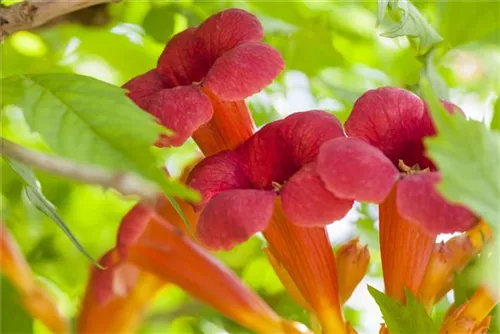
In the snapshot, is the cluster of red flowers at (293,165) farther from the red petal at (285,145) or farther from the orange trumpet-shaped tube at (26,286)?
the orange trumpet-shaped tube at (26,286)

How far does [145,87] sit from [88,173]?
27 centimetres

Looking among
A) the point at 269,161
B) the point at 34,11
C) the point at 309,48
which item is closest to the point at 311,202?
the point at 269,161

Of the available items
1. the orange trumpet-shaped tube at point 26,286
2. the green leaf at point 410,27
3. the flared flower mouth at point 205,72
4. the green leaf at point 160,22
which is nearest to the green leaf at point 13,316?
the orange trumpet-shaped tube at point 26,286

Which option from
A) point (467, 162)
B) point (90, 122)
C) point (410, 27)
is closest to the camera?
point (467, 162)

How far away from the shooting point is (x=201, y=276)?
1.12m

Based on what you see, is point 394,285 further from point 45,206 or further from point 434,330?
point 45,206

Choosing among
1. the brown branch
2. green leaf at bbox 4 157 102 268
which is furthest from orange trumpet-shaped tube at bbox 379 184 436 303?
the brown branch

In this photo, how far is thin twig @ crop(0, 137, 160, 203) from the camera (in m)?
0.70

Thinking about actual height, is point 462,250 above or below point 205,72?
below

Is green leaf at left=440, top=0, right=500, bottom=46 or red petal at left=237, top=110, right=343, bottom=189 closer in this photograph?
red petal at left=237, top=110, right=343, bottom=189

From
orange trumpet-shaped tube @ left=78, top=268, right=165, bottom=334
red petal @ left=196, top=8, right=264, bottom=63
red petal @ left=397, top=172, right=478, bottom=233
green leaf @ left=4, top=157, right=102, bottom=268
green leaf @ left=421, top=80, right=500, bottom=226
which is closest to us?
green leaf @ left=421, top=80, right=500, bottom=226

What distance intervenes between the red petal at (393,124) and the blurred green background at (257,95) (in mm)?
336

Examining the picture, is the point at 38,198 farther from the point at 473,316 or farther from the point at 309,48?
the point at 309,48

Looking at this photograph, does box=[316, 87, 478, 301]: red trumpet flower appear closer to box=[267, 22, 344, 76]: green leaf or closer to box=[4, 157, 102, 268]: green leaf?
box=[4, 157, 102, 268]: green leaf
